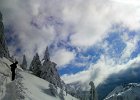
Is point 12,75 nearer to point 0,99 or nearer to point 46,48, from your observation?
point 0,99

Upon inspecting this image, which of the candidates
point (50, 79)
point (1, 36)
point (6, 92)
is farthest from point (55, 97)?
point (50, 79)

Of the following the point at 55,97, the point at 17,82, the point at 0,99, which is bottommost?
the point at 0,99

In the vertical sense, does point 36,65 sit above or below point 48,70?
above

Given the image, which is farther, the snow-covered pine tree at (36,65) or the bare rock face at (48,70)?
the snow-covered pine tree at (36,65)

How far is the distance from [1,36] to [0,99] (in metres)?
43.9

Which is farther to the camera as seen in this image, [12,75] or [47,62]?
[47,62]

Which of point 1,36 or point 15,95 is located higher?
point 1,36

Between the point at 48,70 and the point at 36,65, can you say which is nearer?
the point at 48,70

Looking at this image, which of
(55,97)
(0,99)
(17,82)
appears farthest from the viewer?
(55,97)

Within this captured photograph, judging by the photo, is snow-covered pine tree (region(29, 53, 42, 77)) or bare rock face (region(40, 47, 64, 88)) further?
snow-covered pine tree (region(29, 53, 42, 77))

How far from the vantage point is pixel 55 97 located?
184 ft

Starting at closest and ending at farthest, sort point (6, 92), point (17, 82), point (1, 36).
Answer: point (6, 92) < point (17, 82) < point (1, 36)

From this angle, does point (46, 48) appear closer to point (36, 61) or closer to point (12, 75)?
point (36, 61)

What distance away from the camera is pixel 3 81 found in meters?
39.2
